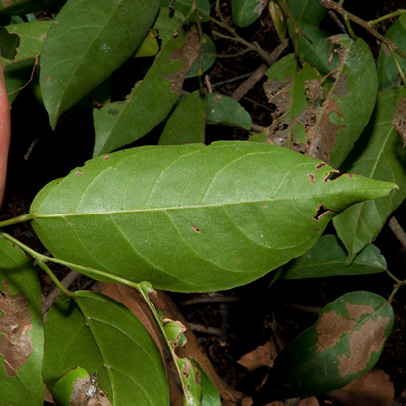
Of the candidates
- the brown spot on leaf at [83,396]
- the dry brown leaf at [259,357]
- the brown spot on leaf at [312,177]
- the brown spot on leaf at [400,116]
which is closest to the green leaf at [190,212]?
the brown spot on leaf at [312,177]

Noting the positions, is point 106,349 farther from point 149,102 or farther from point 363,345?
point 363,345

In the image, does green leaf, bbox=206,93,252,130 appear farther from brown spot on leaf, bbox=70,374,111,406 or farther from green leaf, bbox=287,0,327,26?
brown spot on leaf, bbox=70,374,111,406

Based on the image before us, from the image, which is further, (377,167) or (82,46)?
(377,167)

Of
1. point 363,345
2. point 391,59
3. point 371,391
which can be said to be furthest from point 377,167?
point 371,391

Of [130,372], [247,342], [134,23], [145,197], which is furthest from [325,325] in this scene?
[134,23]

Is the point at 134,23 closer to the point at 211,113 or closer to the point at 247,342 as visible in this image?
the point at 211,113

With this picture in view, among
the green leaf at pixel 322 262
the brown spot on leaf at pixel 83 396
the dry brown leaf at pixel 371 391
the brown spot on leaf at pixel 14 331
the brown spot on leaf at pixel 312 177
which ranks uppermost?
the brown spot on leaf at pixel 312 177

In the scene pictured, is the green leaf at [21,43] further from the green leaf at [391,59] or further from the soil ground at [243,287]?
the green leaf at [391,59]
